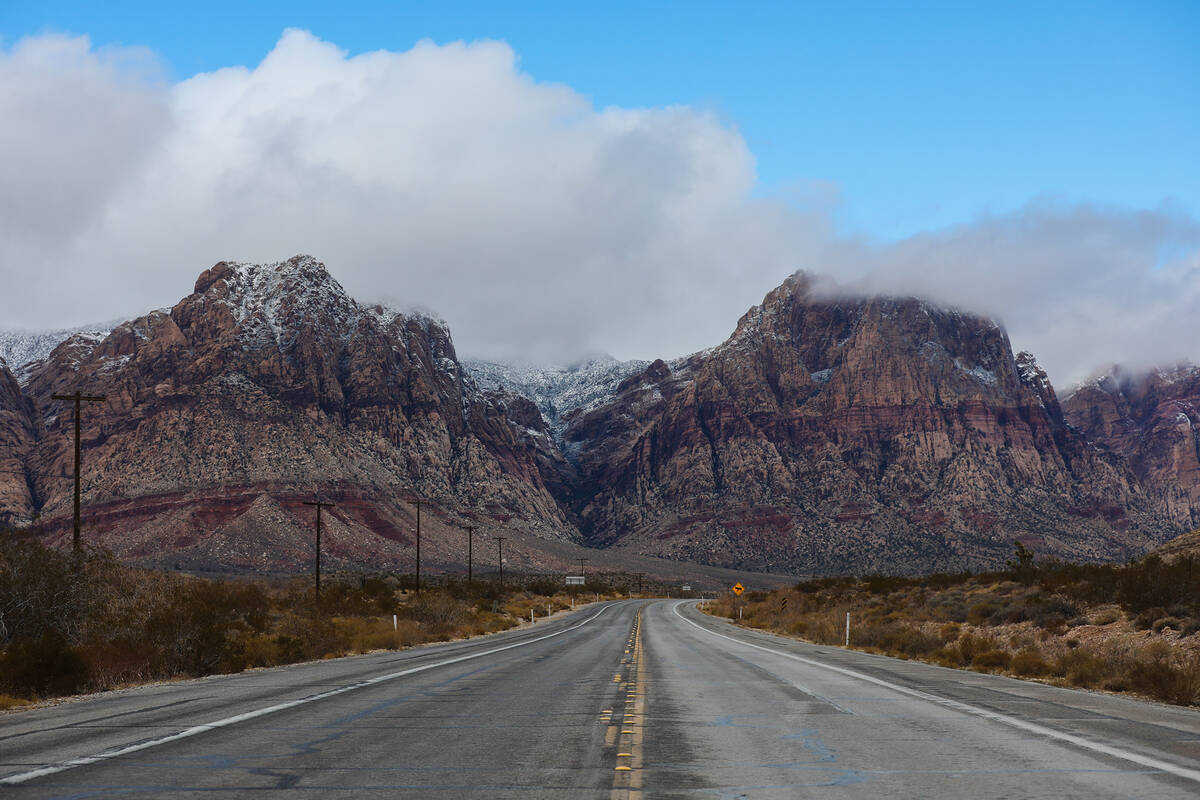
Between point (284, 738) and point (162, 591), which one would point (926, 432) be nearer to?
point (162, 591)

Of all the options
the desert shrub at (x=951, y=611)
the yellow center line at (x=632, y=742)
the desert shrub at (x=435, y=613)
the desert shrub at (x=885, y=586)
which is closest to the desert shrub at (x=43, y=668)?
the yellow center line at (x=632, y=742)

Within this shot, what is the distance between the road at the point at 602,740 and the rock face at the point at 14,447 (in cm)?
14387

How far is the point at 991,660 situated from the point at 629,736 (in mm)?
16772

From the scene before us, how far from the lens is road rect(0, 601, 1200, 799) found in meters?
8.07

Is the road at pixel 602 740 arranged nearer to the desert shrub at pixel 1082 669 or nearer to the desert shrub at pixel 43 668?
the desert shrub at pixel 1082 669

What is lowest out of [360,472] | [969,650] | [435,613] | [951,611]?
[435,613]

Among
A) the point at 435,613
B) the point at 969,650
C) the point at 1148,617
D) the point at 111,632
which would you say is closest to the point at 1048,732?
the point at 969,650

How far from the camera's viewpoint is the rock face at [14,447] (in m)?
146

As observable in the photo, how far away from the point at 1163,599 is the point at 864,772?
23.9m

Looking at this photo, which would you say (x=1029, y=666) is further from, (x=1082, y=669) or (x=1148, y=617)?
(x=1148, y=617)

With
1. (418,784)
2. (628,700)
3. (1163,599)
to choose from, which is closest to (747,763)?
(418,784)

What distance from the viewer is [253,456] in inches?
5620

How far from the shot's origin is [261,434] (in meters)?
147

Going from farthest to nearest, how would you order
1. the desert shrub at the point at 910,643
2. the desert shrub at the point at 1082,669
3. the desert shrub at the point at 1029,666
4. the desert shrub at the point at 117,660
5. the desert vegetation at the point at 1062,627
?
the desert shrub at the point at 910,643 → the desert shrub at the point at 1029,666 → the desert vegetation at the point at 1062,627 → the desert shrub at the point at 1082,669 → the desert shrub at the point at 117,660
